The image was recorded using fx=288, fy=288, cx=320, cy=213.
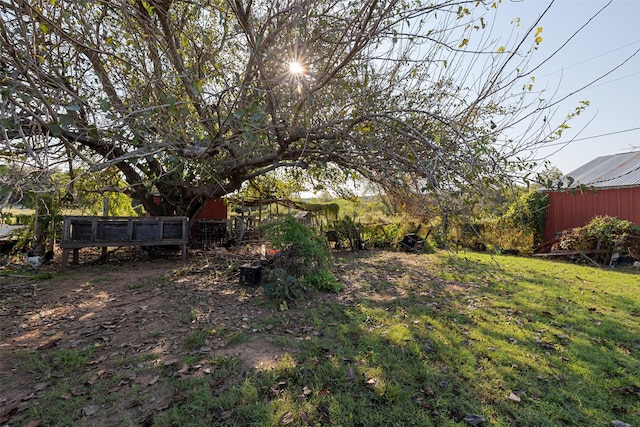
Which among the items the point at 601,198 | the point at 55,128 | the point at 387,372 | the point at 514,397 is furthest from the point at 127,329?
the point at 601,198

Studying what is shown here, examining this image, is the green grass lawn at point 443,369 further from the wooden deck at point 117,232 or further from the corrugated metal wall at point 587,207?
the corrugated metal wall at point 587,207

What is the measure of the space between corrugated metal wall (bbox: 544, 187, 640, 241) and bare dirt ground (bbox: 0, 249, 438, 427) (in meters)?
9.04

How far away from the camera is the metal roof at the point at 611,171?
934 centimetres

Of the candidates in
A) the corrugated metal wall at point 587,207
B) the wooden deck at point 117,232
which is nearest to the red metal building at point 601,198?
the corrugated metal wall at point 587,207

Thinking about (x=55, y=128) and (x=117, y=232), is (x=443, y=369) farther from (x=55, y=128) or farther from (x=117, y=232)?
(x=117, y=232)

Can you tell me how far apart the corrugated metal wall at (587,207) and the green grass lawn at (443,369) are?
6.04 metres

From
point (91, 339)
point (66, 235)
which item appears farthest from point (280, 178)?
point (91, 339)

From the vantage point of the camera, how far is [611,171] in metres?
10.8

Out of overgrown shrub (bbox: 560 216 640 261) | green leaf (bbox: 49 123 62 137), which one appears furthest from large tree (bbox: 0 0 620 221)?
overgrown shrub (bbox: 560 216 640 261)

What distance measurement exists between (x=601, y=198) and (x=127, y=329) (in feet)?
45.0

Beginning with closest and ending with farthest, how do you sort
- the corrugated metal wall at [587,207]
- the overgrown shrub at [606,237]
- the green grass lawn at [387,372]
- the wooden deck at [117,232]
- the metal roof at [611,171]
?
the green grass lawn at [387,372]
the wooden deck at [117,232]
the overgrown shrub at [606,237]
the corrugated metal wall at [587,207]
the metal roof at [611,171]

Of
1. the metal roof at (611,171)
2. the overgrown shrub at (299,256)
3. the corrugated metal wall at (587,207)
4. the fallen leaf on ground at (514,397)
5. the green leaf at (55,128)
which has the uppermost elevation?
the metal roof at (611,171)

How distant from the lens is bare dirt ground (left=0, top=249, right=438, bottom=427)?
94.2 inches

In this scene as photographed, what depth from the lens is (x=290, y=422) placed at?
2.09m
